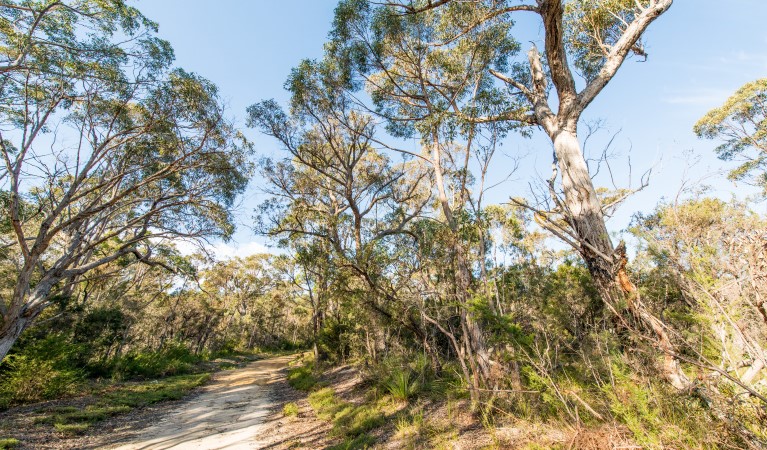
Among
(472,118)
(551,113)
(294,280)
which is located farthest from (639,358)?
(294,280)

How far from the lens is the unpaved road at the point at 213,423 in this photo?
550 centimetres

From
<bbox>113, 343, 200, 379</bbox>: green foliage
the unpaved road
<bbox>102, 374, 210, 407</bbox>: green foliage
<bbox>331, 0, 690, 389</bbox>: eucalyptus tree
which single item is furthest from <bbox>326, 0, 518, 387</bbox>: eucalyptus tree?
<bbox>113, 343, 200, 379</bbox>: green foliage

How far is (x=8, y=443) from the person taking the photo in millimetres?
4848

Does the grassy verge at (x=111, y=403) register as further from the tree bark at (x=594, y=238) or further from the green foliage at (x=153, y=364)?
the tree bark at (x=594, y=238)

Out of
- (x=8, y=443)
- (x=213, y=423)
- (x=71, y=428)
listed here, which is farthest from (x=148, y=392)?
(x=8, y=443)

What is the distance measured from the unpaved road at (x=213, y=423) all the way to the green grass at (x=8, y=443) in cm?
139

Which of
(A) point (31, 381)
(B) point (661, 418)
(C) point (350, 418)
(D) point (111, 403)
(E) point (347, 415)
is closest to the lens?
(B) point (661, 418)

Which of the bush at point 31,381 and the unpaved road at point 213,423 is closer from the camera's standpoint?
the unpaved road at point 213,423

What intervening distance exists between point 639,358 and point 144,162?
12251mm

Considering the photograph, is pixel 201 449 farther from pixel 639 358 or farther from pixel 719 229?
pixel 719 229

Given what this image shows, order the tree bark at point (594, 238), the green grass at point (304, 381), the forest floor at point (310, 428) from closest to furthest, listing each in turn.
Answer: the tree bark at point (594, 238) < the forest floor at point (310, 428) < the green grass at point (304, 381)

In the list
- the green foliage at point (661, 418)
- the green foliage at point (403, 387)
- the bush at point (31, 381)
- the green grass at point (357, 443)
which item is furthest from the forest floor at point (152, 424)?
the green foliage at point (661, 418)

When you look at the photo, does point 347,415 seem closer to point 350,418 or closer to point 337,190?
point 350,418

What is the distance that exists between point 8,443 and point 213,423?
10.0 ft
